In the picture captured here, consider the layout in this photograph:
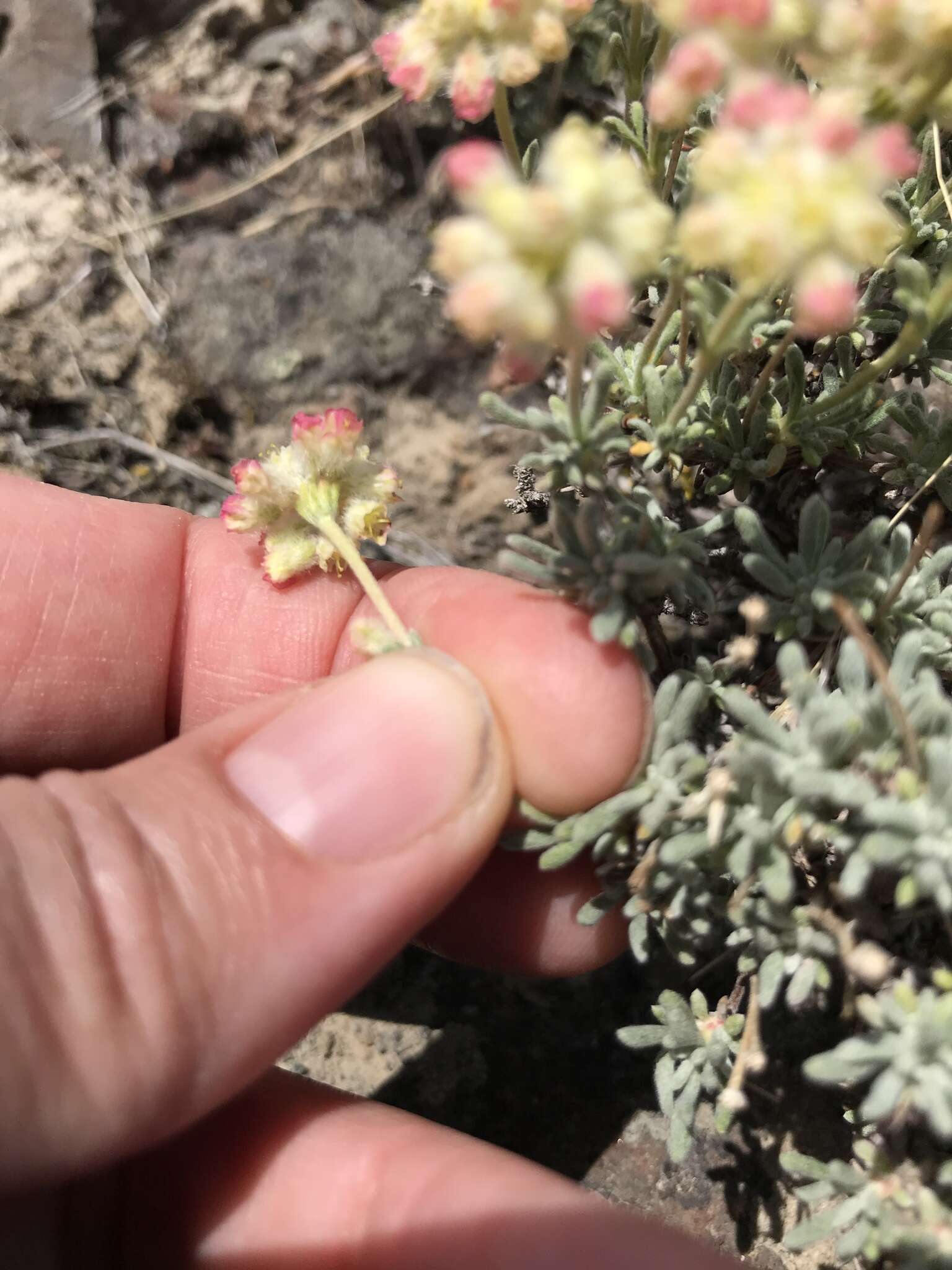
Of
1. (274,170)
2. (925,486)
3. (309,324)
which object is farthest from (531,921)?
A: (274,170)

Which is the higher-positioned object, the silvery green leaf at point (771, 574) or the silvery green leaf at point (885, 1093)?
the silvery green leaf at point (771, 574)

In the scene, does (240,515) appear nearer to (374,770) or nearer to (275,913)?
(374,770)

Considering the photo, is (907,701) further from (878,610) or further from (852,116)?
(852,116)

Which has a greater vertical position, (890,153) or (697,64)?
(697,64)

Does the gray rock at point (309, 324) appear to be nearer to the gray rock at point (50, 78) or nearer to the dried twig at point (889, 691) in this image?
the gray rock at point (50, 78)

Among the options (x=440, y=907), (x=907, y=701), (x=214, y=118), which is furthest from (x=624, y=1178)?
(x=214, y=118)

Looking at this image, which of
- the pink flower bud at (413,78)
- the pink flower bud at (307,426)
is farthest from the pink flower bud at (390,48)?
the pink flower bud at (307,426)

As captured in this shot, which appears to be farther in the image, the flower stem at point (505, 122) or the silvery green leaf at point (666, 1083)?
the silvery green leaf at point (666, 1083)

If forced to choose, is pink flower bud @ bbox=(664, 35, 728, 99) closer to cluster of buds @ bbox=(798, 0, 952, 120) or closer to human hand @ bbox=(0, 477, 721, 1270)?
cluster of buds @ bbox=(798, 0, 952, 120)
